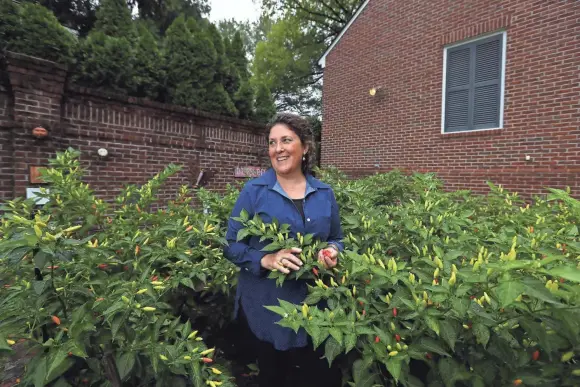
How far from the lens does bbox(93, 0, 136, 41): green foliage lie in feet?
22.6

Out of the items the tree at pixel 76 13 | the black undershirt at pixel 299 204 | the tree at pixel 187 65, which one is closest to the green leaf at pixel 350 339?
the black undershirt at pixel 299 204

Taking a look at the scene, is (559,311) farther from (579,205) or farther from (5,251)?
(5,251)

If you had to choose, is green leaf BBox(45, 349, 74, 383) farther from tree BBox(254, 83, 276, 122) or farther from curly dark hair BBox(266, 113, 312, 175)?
tree BBox(254, 83, 276, 122)

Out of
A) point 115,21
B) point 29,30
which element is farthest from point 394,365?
point 115,21

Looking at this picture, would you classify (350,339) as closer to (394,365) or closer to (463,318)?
(394,365)

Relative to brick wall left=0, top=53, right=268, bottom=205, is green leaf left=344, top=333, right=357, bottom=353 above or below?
below

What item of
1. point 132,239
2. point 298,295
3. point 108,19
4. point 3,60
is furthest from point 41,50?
point 298,295

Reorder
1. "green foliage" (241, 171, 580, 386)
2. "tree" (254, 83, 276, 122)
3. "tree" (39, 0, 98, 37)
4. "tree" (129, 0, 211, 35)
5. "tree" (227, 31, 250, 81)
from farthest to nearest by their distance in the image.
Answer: "tree" (129, 0, 211, 35) < "tree" (39, 0, 98, 37) < "tree" (227, 31, 250, 81) < "tree" (254, 83, 276, 122) < "green foliage" (241, 171, 580, 386)

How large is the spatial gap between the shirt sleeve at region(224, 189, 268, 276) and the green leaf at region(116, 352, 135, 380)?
25.5 inches

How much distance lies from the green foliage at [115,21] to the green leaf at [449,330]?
7612 millimetres

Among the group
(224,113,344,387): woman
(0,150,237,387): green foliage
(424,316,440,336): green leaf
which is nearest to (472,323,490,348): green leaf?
(424,316,440,336): green leaf

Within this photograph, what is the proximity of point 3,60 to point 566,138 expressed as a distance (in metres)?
8.04

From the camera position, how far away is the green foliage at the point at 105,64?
5.63 metres

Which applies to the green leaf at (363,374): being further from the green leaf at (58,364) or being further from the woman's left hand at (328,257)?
the green leaf at (58,364)
